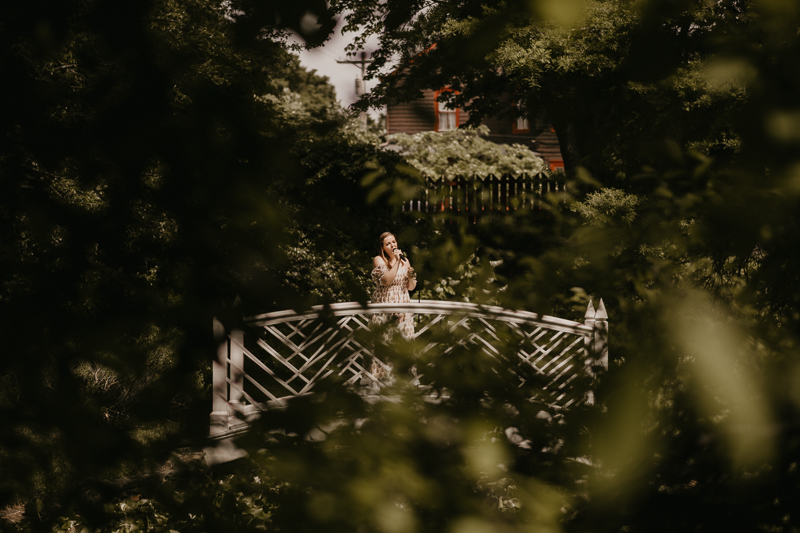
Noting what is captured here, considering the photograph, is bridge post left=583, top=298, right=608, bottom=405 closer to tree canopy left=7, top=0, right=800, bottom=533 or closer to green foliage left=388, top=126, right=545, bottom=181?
tree canopy left=7, top=0, right=800, bottom=533

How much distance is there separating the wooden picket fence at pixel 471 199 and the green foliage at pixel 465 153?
12.4 m

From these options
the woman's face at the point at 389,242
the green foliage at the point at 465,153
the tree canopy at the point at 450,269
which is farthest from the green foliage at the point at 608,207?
the green foliage at the point at 465,153

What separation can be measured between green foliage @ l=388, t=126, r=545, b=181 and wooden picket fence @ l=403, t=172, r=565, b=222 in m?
12.4

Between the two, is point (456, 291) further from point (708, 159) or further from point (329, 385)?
point (708, 159)

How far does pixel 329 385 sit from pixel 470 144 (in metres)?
15.3

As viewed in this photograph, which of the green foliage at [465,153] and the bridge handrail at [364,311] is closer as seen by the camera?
the bridge handrail at [364,311]

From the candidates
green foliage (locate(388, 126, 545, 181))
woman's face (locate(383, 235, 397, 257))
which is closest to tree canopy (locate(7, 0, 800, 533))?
woman's face (locate(383, 235, 397, 257))

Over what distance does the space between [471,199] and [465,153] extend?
14.2 m

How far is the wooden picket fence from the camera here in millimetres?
1267

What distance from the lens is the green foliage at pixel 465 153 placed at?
14453 millimetres

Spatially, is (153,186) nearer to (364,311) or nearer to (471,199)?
(364,311)

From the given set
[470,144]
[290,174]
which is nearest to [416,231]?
[290,174]

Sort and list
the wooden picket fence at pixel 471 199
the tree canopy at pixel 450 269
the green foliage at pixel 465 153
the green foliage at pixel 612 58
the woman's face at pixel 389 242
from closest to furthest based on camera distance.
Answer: the tree canopy at pixel 450 269
the green foliage at pixel 612 58
the wooden picket fence at pixel 471 199
the woman's face at pixel 389 242
the green foliage at pixel 465 153

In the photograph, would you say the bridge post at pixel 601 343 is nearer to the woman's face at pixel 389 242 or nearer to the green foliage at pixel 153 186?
the green foliage at pixel 153 186
